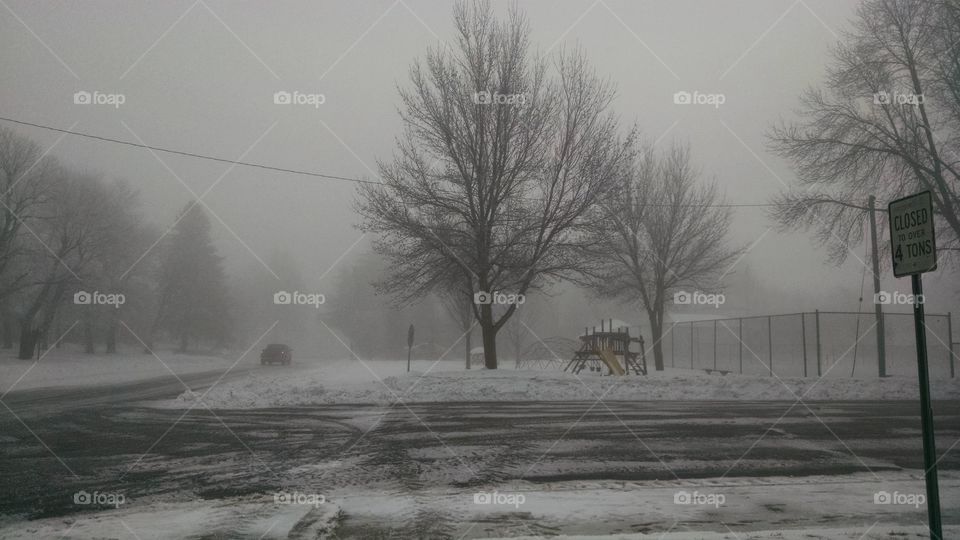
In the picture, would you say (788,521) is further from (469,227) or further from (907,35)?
(907,35)

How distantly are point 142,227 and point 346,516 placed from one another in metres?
55.0

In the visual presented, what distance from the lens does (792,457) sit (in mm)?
8086

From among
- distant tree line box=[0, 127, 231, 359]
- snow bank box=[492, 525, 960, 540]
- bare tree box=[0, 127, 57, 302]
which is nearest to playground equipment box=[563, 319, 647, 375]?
snow bank box=[492, 525, 960, 540]

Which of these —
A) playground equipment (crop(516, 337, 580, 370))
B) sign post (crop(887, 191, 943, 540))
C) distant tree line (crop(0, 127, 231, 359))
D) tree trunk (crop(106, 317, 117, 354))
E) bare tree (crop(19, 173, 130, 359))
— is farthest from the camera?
tree trunk (crop(106, 317, 117, 354))

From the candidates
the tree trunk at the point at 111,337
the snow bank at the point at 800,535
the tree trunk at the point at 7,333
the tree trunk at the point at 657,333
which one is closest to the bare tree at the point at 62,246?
the tree trunk at the point at 7,333

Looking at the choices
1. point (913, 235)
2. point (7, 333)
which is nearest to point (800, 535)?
point (913, 235)

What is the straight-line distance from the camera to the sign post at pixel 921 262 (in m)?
4.21

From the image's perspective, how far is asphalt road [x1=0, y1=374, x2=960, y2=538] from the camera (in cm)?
682

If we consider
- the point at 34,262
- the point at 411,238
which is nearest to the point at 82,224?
the point at 34,262

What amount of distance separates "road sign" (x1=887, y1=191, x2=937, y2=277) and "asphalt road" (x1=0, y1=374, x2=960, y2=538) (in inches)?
145

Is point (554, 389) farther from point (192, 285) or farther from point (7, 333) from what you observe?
point (192, 285)

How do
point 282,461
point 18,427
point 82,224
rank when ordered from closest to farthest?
point 282,461
point 18,427
point 82,224

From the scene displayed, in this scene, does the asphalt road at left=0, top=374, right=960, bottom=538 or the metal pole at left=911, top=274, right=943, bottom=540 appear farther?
the asphalt road at left=0, top=374, right=960, bottom=538

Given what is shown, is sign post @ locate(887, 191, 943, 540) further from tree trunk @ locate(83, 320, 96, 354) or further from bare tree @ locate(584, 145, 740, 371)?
tree trunk @ locate(83, 320, 96, 354)
